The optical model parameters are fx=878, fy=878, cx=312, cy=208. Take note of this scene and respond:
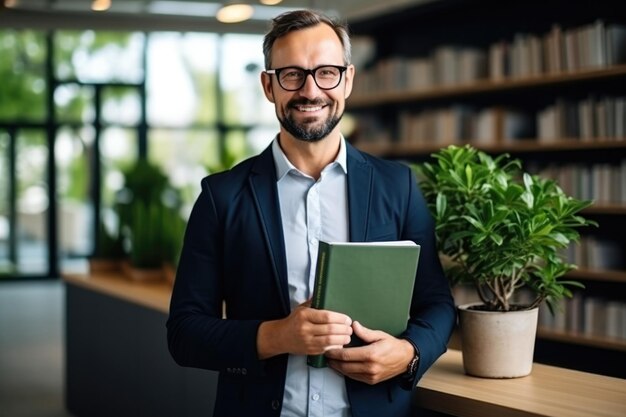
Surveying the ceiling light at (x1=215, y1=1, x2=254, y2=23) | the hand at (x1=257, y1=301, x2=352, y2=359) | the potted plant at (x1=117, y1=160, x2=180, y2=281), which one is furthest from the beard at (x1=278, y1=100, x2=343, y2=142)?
the ceiling light at (x1=215, y1=1, x2=254, y2=23)

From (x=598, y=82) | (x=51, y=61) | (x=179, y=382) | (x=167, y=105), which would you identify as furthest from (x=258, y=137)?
(x=179, y=382)

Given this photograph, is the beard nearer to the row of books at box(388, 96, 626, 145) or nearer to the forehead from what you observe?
the forehead

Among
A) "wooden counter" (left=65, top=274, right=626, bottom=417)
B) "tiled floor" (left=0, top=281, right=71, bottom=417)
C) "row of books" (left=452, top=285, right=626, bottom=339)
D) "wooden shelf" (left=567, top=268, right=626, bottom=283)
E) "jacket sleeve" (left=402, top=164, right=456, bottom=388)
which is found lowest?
"tiled floor" (left=0, top=281, right=71, bottom=417)

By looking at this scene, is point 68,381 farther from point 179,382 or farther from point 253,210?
point 253,210

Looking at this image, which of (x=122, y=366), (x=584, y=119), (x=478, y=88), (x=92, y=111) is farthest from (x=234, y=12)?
(x=92, y=111)

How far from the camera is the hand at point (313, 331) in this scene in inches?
72.1

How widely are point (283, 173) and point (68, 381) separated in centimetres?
406

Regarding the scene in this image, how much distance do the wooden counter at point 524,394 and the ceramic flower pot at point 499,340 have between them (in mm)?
32

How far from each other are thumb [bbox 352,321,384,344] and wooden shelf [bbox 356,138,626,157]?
14.3ft

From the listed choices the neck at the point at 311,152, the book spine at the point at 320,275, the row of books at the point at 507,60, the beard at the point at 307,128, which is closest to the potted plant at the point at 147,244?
the row of books at the point at 507,60

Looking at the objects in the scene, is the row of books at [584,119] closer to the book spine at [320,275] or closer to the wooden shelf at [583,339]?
the wooden shelf at [583,339]

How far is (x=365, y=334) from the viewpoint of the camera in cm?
189

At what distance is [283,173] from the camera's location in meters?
2.12

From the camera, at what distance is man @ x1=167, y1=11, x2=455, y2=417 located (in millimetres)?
1963
